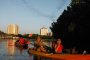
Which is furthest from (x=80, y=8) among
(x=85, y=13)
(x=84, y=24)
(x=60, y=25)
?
(x=60, y=25)

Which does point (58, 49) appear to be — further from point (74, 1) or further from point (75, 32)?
point (74, 1)

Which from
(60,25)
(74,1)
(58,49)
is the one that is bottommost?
(58,49)

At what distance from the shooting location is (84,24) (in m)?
20.9

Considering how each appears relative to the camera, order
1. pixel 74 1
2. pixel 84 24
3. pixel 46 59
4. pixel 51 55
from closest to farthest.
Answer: pixel 51 55
pixel 46 59
pixel 84 24
pixel 74 1

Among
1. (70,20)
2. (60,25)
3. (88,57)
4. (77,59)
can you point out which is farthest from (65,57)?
(60,25)

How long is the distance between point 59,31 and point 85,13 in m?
16.2

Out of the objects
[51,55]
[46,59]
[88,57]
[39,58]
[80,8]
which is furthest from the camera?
[80,8]

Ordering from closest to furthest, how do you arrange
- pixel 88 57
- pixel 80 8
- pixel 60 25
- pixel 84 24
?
pixel 88 57 → pixel 84 24 → pixel 80 8 → pixel 60 25

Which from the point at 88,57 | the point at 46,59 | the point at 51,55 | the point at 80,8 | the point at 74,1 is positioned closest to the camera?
the point at 88,57

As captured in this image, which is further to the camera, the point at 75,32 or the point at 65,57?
the point at 75,32

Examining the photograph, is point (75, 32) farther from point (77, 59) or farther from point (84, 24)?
point (77, 59)

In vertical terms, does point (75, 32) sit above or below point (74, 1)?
below

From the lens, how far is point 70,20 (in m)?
26.3

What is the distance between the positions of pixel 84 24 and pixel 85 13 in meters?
2.04
